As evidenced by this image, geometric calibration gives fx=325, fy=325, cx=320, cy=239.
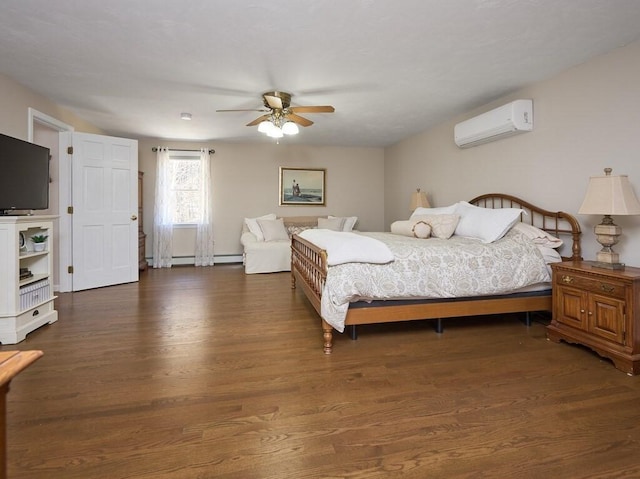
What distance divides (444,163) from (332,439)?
168 inches

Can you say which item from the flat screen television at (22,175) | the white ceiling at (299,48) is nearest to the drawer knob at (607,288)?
the white ceiling at (299,48)

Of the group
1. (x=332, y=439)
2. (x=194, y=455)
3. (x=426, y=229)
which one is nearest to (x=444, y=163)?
(x=426, y=229)

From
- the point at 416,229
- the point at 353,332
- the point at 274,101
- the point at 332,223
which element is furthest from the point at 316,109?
the point at 332,223

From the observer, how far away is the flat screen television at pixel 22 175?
2.67 metres

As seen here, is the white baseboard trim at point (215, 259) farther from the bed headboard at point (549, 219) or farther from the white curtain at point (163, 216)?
the bed headboard at point (549, 219)

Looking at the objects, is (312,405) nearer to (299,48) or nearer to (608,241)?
(608,241)

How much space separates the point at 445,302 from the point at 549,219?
1.49m

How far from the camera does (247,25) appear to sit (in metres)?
2.27

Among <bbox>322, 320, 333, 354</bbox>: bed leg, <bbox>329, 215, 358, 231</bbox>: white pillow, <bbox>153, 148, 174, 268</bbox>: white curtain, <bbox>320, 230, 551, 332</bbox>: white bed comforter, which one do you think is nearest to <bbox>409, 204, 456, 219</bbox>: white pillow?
<bbox>320, 230, 551, 332</bbox>: white bed comforter

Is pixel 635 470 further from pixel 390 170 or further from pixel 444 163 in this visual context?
pixel 390 170

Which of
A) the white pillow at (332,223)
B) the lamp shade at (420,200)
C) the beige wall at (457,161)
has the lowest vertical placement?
the white pillow at (332,223)

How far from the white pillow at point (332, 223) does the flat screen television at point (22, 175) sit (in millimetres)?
4072

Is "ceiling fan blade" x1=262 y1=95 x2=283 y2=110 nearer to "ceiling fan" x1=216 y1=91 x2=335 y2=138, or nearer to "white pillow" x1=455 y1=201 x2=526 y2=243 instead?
"ceiling fan" x1=216 y1=91 x2=335 y2=138

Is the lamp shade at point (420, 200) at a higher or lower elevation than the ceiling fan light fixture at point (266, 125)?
lower
